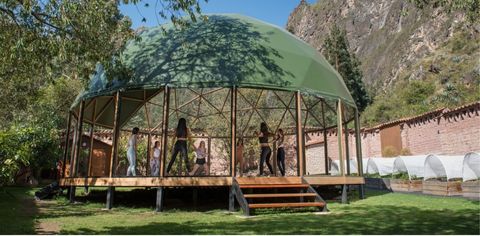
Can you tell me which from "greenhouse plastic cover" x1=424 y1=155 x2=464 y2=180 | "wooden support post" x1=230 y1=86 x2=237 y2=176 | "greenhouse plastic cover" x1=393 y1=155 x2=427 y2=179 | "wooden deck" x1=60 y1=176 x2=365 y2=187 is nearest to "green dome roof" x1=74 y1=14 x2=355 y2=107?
"wooden support post" x1=230 y1=86 x2=237 y2=176

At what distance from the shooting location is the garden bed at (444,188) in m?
13.0

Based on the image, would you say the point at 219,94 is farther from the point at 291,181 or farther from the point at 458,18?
the point at 458,18

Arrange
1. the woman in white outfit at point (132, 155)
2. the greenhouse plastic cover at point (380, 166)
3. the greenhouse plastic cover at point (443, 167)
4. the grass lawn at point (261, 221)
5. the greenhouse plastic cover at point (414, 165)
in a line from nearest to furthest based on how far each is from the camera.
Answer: the grass lawn at point (261, 221)
the woman in white outfit at point (132, 155)
the greenhouse plastic cover at point (443, 167)
the greenhouse plastic cover at point (414, 165)
the greenhouse plastic cover at point (380, 166)

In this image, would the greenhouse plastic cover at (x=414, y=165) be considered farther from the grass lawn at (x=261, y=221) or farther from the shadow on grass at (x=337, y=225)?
the shadow on grass at (x=337, y=225)

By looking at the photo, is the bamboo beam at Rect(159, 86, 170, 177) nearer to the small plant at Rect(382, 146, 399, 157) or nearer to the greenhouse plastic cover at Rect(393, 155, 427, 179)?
the greenhouse plastic cover at Rect(393, 155, 427, 179)

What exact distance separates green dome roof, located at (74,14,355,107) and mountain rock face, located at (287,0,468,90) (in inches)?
1529

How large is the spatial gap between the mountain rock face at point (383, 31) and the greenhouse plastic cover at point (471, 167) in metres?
36.3

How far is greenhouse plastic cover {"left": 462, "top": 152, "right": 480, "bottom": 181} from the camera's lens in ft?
44.9

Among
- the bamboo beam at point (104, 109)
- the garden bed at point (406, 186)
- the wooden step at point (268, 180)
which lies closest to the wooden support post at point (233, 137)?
the wooden step at point (268, 180)

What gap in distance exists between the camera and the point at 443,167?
1596cm

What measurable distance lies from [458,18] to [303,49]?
223 feet

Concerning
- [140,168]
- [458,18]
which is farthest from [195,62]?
[458,18]

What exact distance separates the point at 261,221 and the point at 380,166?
15.8 metres

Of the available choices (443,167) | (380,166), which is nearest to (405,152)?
(380,166)
